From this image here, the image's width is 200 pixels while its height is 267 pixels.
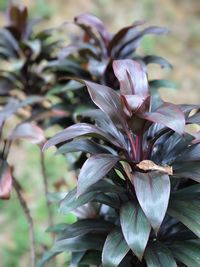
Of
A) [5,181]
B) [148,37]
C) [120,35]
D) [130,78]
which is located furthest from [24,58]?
[148,37]

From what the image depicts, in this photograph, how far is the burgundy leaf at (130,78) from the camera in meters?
0.85

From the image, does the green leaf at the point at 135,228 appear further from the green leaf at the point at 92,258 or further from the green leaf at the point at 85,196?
the green leaf at the point at 92,258

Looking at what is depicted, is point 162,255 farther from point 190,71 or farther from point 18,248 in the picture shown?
point 190,71

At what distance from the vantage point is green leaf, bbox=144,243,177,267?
0.80 meters

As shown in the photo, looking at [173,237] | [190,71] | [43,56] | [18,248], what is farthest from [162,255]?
[190,71]

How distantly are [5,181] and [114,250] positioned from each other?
1.09 ft

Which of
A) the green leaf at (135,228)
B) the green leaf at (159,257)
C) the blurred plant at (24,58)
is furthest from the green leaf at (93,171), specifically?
the blurred plant at (24,58)

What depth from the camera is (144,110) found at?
0.79 meters

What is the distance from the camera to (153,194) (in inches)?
28.6

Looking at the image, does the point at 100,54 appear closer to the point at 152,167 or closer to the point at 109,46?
the point at 109,46

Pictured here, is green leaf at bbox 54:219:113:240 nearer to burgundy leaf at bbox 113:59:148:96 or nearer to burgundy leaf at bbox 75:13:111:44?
burgundy leaf at bbox 113:59:148:96

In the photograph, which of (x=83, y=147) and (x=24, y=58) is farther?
(x=24, y=58)

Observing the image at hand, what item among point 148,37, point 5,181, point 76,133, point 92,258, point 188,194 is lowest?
point 148,37

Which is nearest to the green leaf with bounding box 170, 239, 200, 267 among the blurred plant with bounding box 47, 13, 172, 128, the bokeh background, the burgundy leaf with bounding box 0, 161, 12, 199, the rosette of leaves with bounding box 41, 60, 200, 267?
the rosette of leaves with bounding box 41, 60, 200, 267
